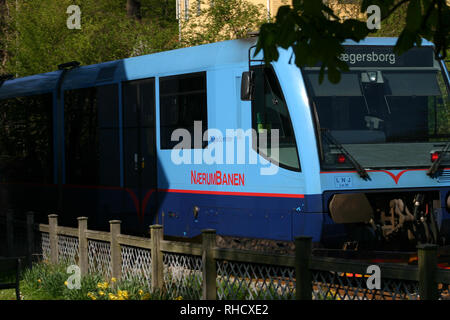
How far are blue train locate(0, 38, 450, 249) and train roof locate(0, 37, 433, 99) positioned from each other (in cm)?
3

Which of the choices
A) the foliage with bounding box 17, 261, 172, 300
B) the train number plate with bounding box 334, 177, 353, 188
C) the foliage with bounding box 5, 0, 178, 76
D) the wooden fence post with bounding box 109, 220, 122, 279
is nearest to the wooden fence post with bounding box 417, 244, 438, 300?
the foliage with bounding box 17, 261, 172, 300

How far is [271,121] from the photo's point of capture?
39.6 ft

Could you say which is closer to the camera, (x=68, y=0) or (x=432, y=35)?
(x=432, y=35)

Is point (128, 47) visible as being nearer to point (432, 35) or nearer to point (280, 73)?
point (280, 73)

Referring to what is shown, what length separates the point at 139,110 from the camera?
14.7 metres

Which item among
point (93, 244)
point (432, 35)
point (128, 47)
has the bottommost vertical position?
point (93, 244)

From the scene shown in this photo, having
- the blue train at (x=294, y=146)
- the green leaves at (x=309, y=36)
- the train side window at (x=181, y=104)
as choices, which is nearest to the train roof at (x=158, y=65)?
the blue train at (x=294, y=146)

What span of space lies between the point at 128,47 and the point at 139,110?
14.8 m

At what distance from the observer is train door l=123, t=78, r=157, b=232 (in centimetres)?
1436

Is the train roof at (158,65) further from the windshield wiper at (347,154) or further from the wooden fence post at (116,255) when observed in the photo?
the wooden fence post at (116,255)

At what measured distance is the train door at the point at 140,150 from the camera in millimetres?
14359

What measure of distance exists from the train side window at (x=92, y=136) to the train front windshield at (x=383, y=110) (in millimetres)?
4720

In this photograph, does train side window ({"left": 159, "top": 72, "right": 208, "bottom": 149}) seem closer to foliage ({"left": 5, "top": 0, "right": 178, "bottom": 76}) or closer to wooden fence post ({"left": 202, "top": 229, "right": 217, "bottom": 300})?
wooden fence post ({"left": 202, "top": 229, "right": 217, "bottom": 300})

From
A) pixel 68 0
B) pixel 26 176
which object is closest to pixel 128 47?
pixel 68 0
